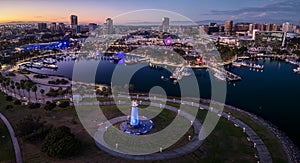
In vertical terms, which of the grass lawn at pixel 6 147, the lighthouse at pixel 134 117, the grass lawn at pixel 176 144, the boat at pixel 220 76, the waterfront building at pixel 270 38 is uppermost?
the waterfront building at pixel 270 38

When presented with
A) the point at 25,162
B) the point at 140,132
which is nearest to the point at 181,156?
the point at 140,132

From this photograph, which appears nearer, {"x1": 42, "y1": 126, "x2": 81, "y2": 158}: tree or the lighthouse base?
{"x1": 42, "y1": 126, "x2": 81, "y2": 158}: tree

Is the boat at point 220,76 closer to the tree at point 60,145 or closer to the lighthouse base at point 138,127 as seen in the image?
the lighthouse base at point 138,127

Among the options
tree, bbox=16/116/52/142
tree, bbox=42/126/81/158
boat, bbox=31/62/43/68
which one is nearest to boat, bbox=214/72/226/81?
tree, bbox=42/126/81/158

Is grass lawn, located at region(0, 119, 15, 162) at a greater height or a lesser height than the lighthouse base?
lesser

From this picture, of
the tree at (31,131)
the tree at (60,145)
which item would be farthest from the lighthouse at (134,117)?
the tree at (31,131)

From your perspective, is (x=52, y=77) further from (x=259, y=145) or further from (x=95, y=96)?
(x=259, y=145)

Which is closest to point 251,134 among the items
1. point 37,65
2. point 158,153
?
point 158,153

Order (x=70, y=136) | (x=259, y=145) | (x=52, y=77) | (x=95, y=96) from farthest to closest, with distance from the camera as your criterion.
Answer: (x=52, y=77) < (x=95, y=96) < (x=259, y=145) < (x=70, y=136)

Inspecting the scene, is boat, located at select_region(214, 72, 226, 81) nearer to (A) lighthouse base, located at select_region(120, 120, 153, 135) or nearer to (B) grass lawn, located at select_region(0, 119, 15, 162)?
(A) lighthouse base, located at select_region(120, 120, 153, 135)
